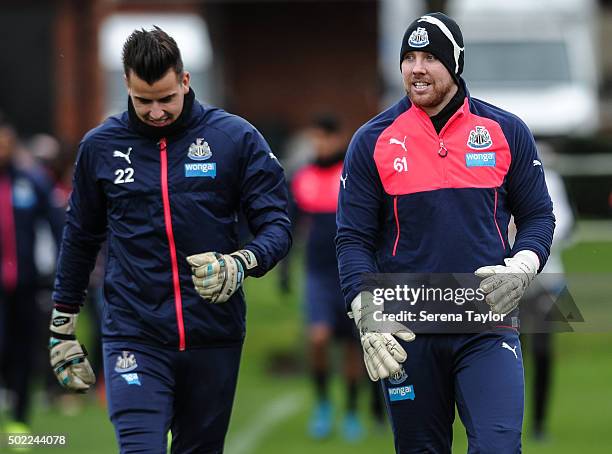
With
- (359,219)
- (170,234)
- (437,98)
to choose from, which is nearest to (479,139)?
(437,98)

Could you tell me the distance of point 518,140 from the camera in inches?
246

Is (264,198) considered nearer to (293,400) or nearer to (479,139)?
(479,139)

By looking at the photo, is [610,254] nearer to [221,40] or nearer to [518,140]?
[518,140]

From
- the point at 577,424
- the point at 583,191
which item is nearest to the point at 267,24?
the point at 583,191

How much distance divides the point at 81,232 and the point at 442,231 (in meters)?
1.62

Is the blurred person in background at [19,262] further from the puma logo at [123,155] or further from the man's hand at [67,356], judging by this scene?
the puma logo at [123,155]

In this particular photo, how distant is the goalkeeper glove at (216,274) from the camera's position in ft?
20.1

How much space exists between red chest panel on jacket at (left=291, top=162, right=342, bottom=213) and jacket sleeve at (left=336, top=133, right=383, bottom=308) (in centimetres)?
595

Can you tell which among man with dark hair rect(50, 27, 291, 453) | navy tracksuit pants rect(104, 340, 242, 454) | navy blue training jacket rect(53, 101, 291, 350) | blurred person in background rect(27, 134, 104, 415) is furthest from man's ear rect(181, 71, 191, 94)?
blurred person in background rect(27, 134, 104, 415)

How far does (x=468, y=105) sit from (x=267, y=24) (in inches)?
1108

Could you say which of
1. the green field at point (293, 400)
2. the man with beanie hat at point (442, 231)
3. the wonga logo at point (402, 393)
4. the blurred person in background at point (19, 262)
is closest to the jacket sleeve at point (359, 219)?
the man with beanie hat at point (442, 231)

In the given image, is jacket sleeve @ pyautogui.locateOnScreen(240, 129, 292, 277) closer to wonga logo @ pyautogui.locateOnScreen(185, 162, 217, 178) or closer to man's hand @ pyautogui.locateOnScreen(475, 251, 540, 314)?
wonga logo @ pyautogui.locateOnScreen(185, 162, 217, 178)

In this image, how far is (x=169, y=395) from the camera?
6402 millimetres

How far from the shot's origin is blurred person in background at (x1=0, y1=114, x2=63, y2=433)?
37.7 ft
